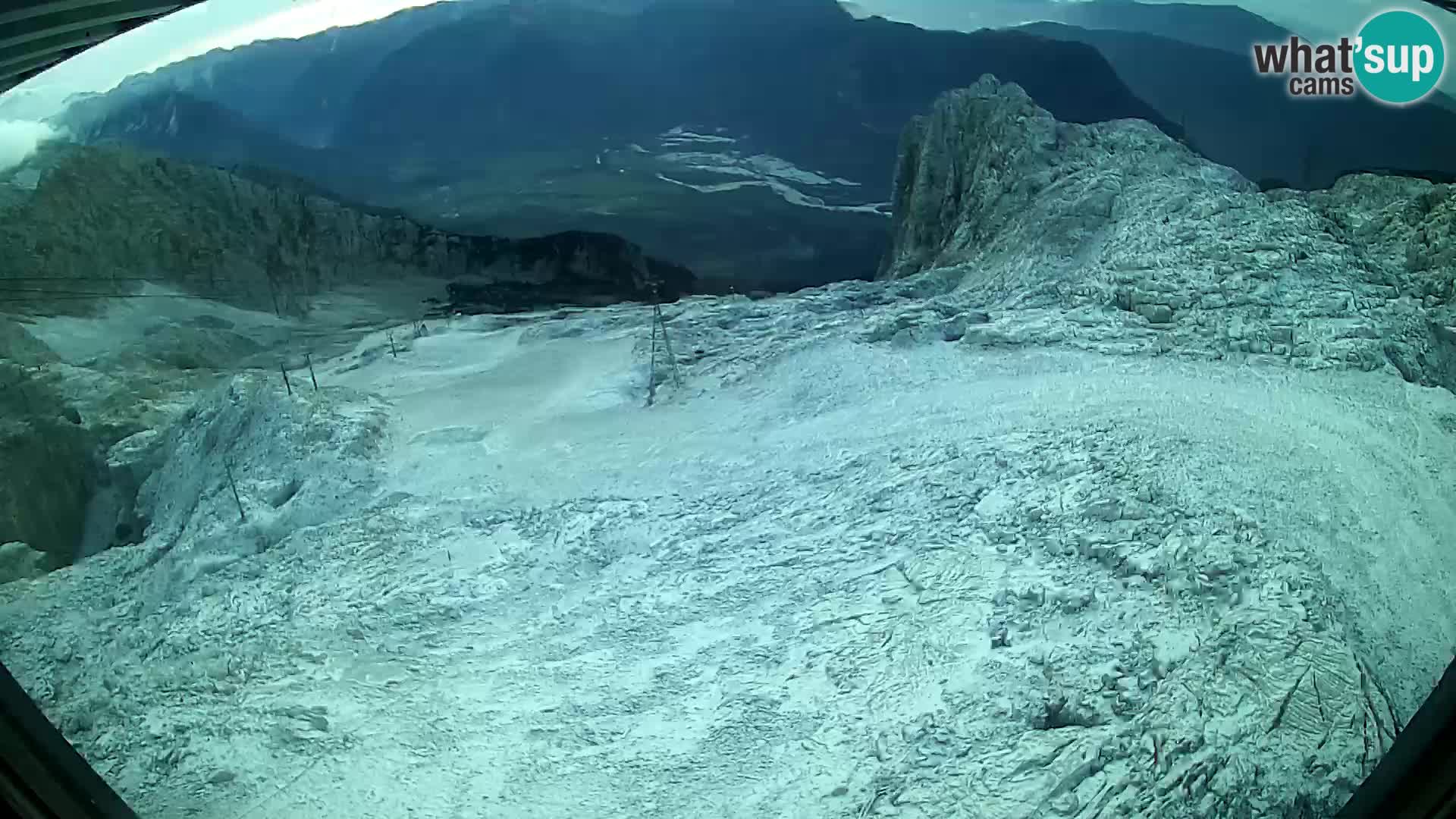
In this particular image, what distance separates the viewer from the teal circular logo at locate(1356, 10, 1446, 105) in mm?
3510

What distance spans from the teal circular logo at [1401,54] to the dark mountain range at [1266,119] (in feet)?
0.49

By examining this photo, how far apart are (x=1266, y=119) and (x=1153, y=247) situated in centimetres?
113

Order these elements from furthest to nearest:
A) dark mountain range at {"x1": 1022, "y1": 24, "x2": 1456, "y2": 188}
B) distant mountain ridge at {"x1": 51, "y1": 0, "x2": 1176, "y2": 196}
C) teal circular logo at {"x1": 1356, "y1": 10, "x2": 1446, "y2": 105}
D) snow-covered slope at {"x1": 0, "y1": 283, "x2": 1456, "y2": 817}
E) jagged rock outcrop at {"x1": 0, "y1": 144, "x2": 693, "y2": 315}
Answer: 1. distant mountain ridge at {"x1": 51, "y1": 0, "x2": 1176, "y2": 196}
2. jagged rock outcrop at {"x1": 0, "y1": 144, "x2": 693, "y2": 315}
3. dark mountain range at {"x1": 1022, "y1": 24, "x2": 1456, "y2": 188}
4. teal circular logo at {"x1": 1356, "y1": 10, "x2": 1446, "y2": 105}
5. snow-covered slope at {"x1": 0, "y1": 283, "x2": 1456, "y2": 817}

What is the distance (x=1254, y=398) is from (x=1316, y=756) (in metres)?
2.14

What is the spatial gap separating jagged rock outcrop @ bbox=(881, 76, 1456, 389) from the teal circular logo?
884 millimetres

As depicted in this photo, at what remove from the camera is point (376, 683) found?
3533 mm

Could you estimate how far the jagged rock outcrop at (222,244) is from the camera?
4410mm

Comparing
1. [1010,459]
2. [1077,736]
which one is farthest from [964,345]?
[1077,736]

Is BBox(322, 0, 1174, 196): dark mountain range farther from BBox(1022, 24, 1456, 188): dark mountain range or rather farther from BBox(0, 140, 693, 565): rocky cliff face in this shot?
BBox(0, 140, 693, 565): rocky cliff face

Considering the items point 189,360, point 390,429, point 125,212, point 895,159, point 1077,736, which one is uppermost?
point 125,212

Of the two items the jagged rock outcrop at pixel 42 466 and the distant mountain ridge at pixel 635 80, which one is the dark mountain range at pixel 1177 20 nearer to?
the distant mountain ridge at pixel 635 80

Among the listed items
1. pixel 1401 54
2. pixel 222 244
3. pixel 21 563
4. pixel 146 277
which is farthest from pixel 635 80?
pixel 21 563

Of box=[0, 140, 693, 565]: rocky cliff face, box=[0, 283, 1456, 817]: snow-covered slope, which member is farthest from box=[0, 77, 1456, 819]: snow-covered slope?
box=[0, 140, 693, 565]: rocky cliff face

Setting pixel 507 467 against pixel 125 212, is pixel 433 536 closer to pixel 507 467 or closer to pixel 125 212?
pixel 507 467
